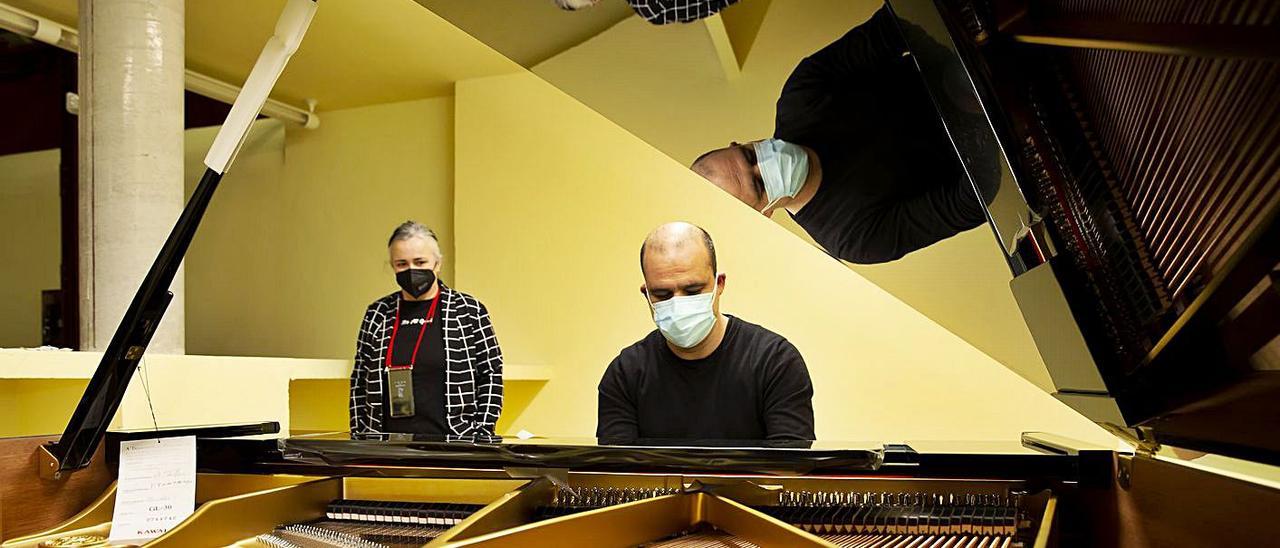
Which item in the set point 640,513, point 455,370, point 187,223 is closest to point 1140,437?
point 640,513

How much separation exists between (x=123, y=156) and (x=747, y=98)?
3.36 m

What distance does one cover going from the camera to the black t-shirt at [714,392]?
262 centimetres

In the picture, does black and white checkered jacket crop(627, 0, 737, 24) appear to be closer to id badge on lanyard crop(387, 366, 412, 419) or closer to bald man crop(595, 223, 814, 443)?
bald man crop(595, 223, 814, 443)

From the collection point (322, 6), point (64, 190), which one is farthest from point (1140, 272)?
point (64, 190)

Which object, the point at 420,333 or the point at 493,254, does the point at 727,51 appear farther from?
the point at 493,254

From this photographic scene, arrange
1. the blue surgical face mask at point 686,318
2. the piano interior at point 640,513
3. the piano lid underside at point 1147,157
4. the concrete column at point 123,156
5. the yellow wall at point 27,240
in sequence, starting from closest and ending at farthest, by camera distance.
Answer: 1. the piano lid underside at point 1147,157
2. the piano interior at point 640,513
3. the blue surgical face mask at point 686,318
4. the concrete column at point 123,156
5. the yellow wall at point 27,240

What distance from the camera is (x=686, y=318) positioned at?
2.75m

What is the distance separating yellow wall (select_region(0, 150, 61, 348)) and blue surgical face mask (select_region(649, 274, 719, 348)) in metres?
5.88

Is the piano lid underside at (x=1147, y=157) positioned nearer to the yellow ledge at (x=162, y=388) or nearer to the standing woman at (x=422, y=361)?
the yellow ledge at (x=162, y=388)

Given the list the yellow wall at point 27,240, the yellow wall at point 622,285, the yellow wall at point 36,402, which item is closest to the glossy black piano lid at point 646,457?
the yellow wall at point 36,402

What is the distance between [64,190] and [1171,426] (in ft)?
21.9

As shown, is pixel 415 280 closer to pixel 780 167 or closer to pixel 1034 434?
pixel 1034 434

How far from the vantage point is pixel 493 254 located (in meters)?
6.07

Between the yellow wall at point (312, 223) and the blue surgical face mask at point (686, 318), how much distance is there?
3.75 metres
